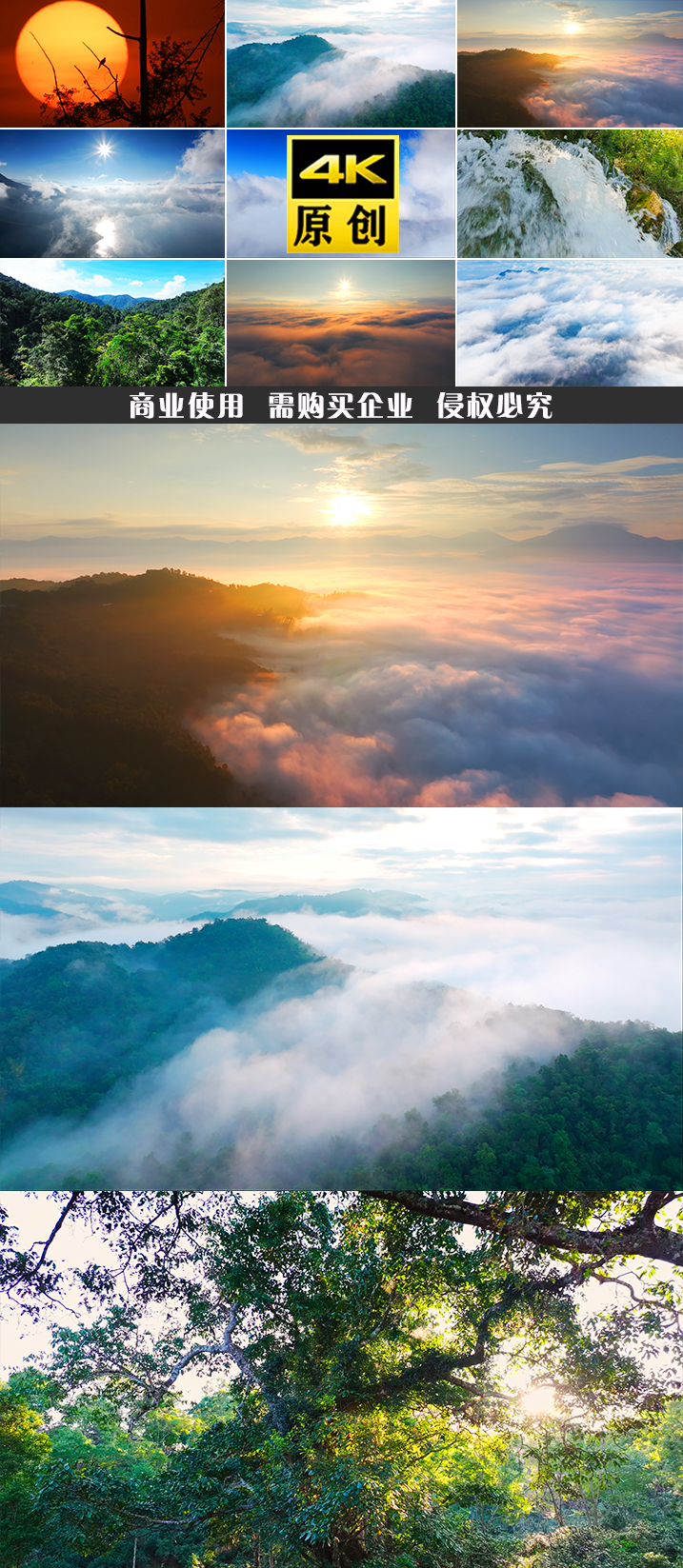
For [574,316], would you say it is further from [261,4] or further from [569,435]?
[261,4]

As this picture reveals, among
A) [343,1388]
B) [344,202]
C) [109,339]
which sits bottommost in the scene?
[343,1388]

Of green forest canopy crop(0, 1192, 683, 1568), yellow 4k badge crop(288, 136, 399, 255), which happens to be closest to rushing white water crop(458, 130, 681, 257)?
yellow 4k badge crop(288, 136, 399, 255)

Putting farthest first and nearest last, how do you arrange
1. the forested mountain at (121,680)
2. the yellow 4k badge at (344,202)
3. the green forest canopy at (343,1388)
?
the green forest canopy at (343,1388), the yellow 4k badge at (344,202), the forested mountain at (121,680)

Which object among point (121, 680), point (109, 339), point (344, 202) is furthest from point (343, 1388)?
point (344, 202)

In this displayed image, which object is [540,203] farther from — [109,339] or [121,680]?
[121,680]

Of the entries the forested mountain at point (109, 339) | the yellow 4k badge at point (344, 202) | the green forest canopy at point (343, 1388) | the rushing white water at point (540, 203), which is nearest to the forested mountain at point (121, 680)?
the forested mountain at point (109, 339)

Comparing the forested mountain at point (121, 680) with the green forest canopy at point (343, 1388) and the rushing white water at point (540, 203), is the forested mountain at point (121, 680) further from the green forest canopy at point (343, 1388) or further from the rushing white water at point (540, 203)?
the green forest canopy at point (343, 1388)
